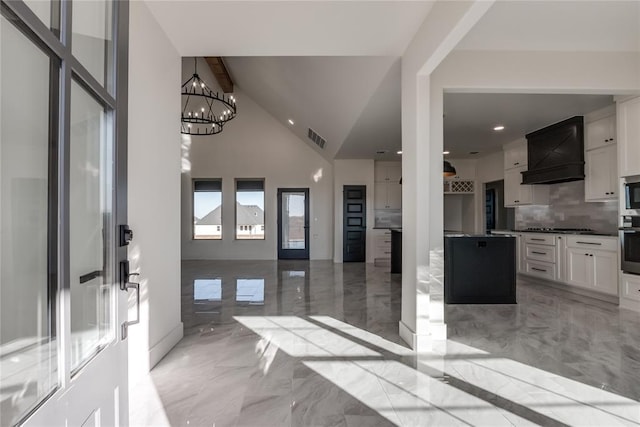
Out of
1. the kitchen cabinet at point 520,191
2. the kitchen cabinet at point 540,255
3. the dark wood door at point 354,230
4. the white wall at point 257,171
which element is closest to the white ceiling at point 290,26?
the kitchen cabinet at point 540,255

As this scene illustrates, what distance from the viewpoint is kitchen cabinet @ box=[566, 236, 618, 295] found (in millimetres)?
4273

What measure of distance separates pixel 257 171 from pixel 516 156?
6099mm

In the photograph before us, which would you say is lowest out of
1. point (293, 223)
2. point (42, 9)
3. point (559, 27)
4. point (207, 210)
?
point (293, 223)

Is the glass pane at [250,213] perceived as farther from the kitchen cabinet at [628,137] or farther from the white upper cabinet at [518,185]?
the kitchen cabinet at [628,137]

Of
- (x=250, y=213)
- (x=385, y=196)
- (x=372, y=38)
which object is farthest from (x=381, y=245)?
(x=372, y=38)

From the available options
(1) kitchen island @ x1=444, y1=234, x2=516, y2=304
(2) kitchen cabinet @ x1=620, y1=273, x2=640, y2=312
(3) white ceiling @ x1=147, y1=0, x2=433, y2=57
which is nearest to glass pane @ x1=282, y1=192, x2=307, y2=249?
(1) kitchen island @ x1=444, y1=234, x2=516, y2=304

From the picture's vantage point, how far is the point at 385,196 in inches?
334

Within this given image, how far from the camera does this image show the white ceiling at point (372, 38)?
2416 millimetres

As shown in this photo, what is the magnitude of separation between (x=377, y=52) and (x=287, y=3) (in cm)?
105

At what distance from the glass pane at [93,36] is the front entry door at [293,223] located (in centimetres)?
796

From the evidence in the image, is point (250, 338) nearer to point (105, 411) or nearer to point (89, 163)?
point (105, 411)

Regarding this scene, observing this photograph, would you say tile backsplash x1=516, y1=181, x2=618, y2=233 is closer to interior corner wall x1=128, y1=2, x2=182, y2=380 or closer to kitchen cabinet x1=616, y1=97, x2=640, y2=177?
kitchen cabinet x1=616, y1=97, x2=640, y2=177

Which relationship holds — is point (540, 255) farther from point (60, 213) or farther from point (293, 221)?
point (60, 213)

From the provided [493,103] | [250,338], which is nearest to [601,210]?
[493,103]
